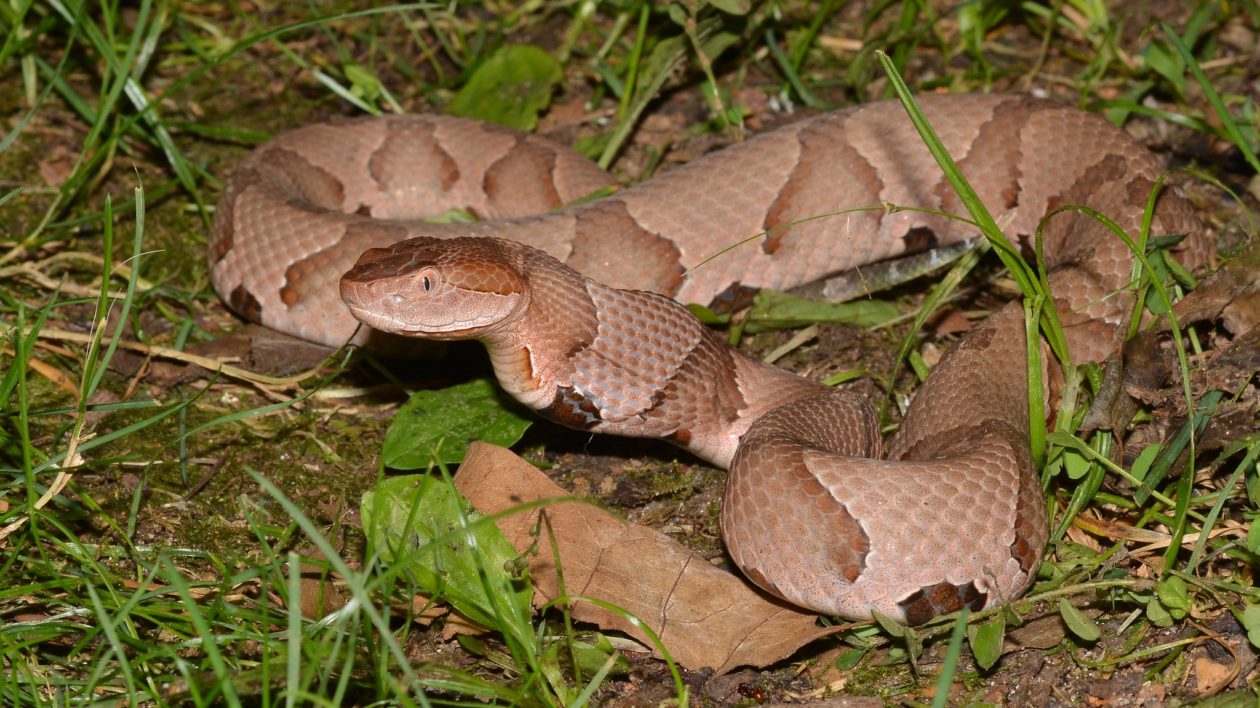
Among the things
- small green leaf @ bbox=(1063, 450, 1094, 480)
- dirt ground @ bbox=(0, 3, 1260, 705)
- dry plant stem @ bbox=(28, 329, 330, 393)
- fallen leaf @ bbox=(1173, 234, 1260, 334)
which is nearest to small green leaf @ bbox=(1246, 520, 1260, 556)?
dirt ground @ bbox=(0, 3, 1260, 705)

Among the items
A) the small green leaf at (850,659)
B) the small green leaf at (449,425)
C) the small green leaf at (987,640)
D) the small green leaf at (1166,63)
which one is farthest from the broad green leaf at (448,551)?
the small green leaf at (1166,63)

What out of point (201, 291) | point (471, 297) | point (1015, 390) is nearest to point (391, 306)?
point (471, 297)

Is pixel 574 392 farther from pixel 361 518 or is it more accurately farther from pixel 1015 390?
pixel 1015 390

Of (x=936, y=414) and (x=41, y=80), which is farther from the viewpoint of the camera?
(x=41, y=80)

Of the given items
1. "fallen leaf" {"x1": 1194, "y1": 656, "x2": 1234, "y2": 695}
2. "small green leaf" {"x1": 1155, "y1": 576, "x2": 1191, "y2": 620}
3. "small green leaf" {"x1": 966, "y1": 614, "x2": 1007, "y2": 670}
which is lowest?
"fallen leaf" {"x1": 1194, "y1": 656, "x2": 1234, "y2": 695}

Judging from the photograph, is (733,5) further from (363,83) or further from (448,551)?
(448,551)

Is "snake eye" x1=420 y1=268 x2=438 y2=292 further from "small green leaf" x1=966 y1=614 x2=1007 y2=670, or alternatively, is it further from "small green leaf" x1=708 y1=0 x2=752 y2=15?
"small green leaf" x1=708 y1=0 x2=752 y2=15
